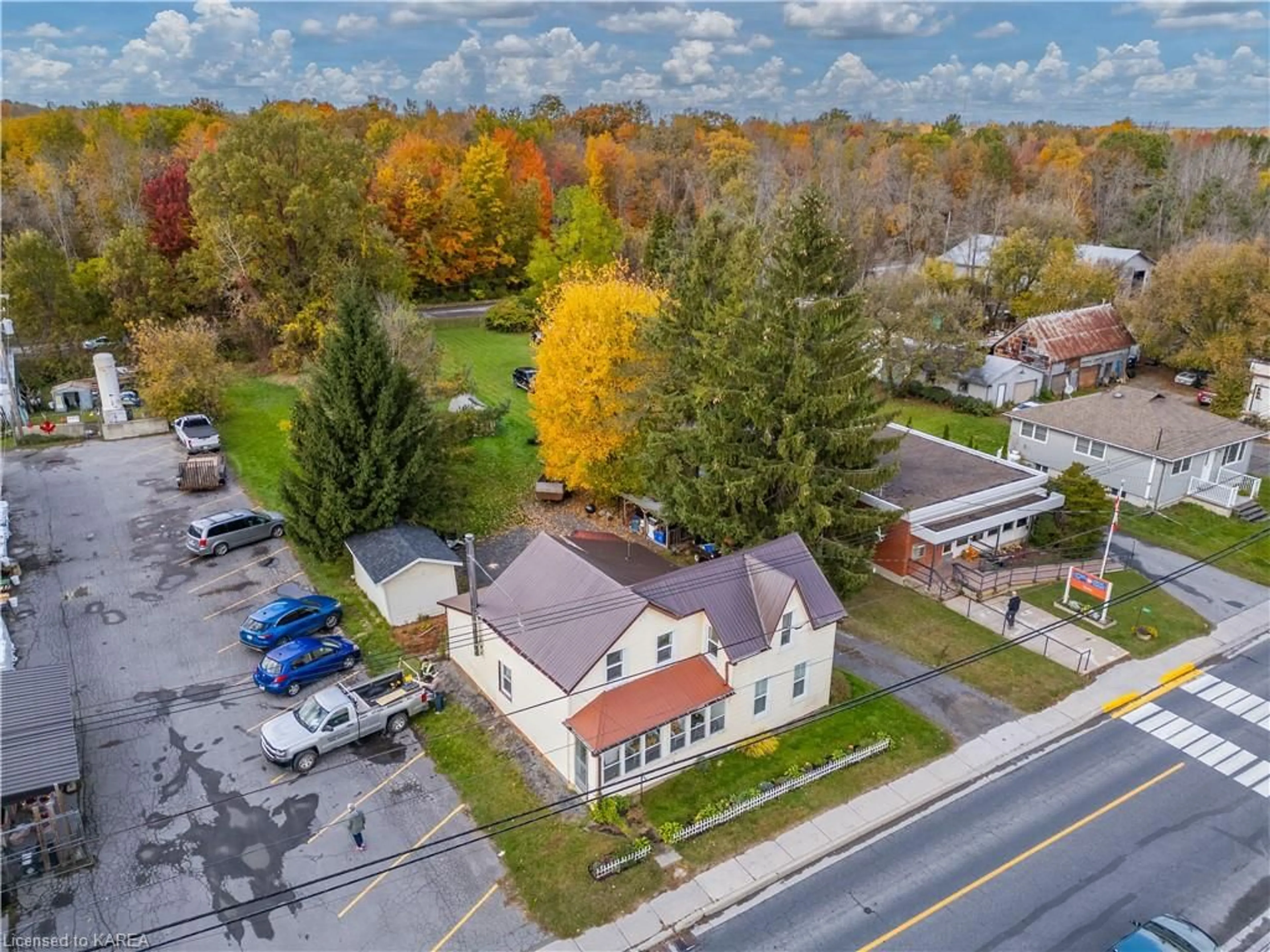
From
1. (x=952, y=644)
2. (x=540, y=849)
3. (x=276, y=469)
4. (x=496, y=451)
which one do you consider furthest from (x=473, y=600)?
(x=276, y=469)

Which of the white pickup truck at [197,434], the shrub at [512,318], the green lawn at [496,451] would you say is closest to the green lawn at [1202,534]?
the green lawn at [496,451]

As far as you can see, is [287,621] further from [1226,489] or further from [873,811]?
[1226,489]

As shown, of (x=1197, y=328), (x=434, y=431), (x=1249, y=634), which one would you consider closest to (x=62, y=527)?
(x=434, y=431)

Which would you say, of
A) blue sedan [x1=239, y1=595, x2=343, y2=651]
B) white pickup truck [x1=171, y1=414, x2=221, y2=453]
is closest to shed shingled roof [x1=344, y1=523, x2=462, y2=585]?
blue sedan [x1=239, y1=595, x2=343, y2=651]

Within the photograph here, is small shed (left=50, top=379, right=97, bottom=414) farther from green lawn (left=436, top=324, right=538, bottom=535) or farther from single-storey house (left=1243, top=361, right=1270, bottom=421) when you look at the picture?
single-storey house (left=1243, top=361, right=1270, bottom=421)

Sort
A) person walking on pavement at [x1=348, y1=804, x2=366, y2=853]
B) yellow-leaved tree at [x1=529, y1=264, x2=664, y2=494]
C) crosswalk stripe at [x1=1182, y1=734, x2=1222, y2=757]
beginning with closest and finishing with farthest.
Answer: person walking on pavement at [x1=348, y1=804, x2=366, y2=853] → crosswalk stripe at [x1=1182, y1=734, x2=1222, y2=757] → yellow-leaved tree at [x1=529, y1=264, x2=664, y2=494]

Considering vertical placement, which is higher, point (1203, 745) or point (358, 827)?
point (358, 827)

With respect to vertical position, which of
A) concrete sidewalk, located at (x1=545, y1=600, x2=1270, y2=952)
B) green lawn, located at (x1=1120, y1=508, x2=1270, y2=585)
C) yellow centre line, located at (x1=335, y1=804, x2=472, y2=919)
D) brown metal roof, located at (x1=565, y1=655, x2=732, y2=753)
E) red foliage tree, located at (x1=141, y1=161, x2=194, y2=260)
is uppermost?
red foliage tree, located at (x1=141, y1=161, x2=194, y2=260)
